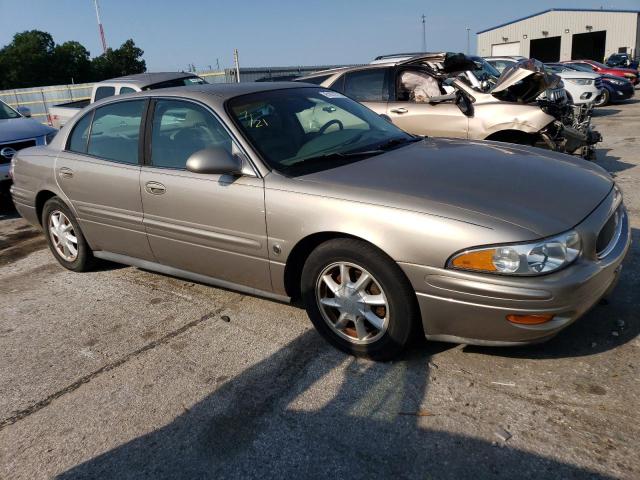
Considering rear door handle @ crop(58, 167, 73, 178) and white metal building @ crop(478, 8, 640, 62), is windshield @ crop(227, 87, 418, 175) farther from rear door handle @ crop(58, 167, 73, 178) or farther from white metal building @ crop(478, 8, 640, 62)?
white metal building @ crop(478, 8, 640, 62)

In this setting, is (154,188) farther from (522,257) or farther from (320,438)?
(522,257)

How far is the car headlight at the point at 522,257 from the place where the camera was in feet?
8.21

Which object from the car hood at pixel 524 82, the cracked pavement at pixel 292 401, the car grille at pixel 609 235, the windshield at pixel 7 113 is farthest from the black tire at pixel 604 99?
the windshield at pixel 7 113

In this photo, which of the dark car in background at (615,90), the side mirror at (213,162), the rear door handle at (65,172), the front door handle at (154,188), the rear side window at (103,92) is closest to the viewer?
the side mirror at (213,162)

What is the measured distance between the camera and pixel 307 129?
373 cm

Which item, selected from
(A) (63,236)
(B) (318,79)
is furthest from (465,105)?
(A) (63,236)

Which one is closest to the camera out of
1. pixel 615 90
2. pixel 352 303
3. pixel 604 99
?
pixel 352 303

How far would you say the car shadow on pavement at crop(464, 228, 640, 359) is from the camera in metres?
2.99

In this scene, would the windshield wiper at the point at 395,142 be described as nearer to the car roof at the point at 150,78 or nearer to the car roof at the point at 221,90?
the car roof at the point at 221,90

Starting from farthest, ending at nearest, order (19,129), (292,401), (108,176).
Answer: (19,129)
(108,176)
(292,401)

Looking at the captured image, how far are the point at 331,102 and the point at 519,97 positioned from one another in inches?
134

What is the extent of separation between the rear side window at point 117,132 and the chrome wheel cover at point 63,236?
31.2 inches

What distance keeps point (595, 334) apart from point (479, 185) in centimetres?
114

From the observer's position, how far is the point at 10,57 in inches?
2135
